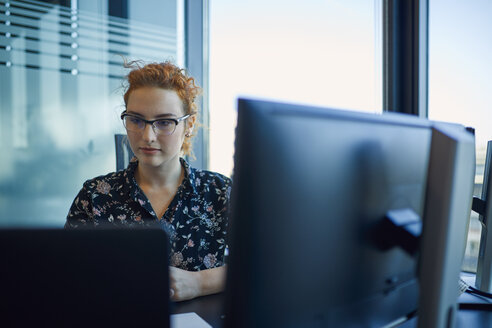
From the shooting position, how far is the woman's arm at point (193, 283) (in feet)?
→ 3.30

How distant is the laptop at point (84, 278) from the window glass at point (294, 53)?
173 cm

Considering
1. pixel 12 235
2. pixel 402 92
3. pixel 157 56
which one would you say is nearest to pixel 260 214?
pixel 12 235

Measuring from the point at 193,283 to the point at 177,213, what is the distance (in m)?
0.36

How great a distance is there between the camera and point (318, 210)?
49 cm

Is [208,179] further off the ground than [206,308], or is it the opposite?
[208,179]

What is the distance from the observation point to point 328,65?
8.11 ft

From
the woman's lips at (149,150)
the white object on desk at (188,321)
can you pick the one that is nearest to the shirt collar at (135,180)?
the woman's lips at (149,150)

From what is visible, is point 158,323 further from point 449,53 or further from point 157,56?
point 449,53

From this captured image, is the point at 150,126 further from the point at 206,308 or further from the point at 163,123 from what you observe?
the point at 206,308

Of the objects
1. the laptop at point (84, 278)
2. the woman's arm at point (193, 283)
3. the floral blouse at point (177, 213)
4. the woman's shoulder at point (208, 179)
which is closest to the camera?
the laptop at point (84, 278)

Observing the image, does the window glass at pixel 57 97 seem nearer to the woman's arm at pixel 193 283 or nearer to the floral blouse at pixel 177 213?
the floral blouse at pixel 177 213

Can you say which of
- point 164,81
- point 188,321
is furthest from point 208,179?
point 188,321

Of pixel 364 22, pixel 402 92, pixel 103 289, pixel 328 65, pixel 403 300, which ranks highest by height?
pixel 364 22

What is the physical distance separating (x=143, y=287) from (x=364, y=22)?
264 centimetres
